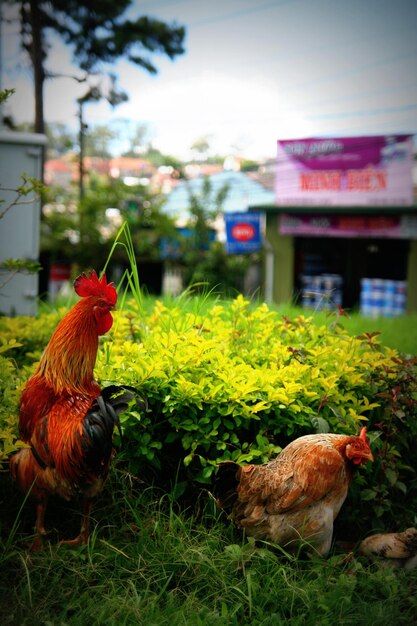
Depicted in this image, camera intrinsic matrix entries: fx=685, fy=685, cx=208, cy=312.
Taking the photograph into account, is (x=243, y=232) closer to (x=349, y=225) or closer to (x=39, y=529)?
(x=349, y=225)

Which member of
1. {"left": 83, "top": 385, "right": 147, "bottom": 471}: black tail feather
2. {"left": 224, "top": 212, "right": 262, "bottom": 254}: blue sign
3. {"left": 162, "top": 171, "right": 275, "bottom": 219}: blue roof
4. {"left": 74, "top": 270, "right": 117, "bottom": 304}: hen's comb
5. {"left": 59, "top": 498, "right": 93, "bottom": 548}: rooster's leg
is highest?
{"left": 162, "top": 171, "right": 275, "bottom": 219}: blue roof

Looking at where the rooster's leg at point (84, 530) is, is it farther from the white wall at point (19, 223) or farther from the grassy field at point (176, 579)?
the white wall at point (19, 223)

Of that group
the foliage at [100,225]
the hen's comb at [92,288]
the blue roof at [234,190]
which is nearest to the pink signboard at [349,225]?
the blue roof at [234,190]

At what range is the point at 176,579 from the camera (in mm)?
2684

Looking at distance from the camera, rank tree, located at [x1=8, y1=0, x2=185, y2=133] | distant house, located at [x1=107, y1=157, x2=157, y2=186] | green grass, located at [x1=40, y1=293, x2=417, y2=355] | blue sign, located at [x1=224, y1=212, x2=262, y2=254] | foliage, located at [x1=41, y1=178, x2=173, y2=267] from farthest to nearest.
Result: distant house, located at [x1=107, y1=157, x2=157, y2=186]
blue sign, located at [x1=224, y1=212, x2=262, y2=254]
foliage, located at [x1=41, y1=178, x2=173, y2=267]
tree, located at [x1=8, y1=0, x2=185, y2=133]
green grass, located at [x1=40, y1=293, x2=417, y2=355]

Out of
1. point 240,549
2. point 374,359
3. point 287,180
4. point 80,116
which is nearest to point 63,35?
point 80,116

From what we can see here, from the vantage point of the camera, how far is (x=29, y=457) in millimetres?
2754

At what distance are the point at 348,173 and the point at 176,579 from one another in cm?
1221

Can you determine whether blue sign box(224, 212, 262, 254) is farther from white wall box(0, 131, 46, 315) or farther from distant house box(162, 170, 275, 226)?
white wall box(0, 131, 46, 315)

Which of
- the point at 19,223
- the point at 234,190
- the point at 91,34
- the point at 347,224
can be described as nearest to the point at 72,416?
the point at 19,223

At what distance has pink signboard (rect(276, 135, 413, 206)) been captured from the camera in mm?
12281

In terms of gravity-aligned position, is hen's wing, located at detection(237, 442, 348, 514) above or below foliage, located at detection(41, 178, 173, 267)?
below

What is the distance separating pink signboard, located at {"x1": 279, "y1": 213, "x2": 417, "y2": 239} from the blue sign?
1000mm

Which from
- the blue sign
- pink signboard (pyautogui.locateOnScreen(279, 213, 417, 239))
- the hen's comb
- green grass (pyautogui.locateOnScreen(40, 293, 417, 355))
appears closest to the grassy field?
the hen's comb
